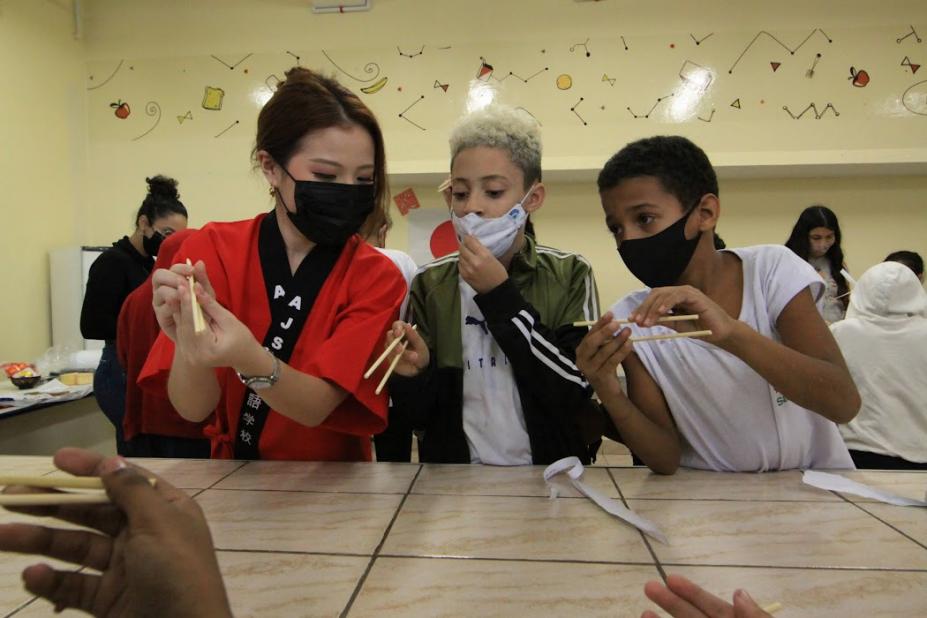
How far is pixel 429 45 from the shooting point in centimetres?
437

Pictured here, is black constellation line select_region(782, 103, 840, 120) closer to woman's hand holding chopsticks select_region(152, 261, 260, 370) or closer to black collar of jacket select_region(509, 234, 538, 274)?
black collar of jacket select_region(509, 234, 538, 274)

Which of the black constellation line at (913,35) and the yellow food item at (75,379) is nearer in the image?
the yellow food item at (75,379)

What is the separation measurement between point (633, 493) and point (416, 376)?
1.82ft

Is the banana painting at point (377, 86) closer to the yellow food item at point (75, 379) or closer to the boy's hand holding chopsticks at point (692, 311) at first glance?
the yellow food item at point (75, 379)

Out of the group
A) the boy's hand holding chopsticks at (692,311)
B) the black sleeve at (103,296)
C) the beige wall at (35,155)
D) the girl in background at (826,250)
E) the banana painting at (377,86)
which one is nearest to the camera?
the boy's hand holding chopsticks at (692,311)

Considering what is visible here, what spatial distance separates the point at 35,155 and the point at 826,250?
5.53m

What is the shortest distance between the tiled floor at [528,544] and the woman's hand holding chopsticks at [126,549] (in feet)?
0.85

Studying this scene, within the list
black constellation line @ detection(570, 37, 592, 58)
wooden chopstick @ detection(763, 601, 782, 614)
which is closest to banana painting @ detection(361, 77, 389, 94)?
black constellation line @ detection(570, 37, 592, 58)

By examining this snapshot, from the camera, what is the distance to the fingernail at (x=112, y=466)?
1.64 feet

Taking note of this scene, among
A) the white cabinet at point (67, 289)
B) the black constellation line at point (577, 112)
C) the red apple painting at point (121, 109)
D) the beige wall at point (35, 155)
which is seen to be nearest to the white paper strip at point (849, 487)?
the black constellation line at point (577, 112)

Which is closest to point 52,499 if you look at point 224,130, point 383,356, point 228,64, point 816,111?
point 383,356

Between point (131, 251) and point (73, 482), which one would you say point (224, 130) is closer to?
point (131, 251)

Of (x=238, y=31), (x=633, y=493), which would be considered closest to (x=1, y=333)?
(x=238, y=31)

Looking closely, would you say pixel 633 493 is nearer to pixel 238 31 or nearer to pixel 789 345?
pixel 789 345
